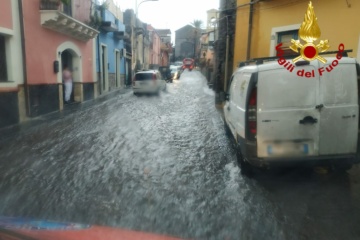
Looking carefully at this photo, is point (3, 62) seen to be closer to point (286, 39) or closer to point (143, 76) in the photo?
point (286, 39)

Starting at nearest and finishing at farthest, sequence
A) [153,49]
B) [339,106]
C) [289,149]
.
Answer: [339,106], [289,149], [153,49]

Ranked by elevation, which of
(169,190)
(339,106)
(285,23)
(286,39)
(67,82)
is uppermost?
(285,23)

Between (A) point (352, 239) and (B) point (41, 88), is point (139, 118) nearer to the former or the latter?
(B) point (41, 88)

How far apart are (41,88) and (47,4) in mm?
3030

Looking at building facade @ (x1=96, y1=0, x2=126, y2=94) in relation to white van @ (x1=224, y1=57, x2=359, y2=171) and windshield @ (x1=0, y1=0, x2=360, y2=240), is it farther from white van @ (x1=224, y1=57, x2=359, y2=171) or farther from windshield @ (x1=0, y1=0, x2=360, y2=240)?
white van @ (x1=224, y1=57, x2=359, y2=171)

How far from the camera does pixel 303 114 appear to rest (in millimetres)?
4383

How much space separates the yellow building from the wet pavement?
446cm

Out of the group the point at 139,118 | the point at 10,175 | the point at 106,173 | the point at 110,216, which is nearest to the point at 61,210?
the point at 110,216

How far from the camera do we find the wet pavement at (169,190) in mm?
3464

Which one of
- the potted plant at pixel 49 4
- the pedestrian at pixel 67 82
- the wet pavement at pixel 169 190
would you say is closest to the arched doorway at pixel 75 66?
the pedestrian at pixel 67 82

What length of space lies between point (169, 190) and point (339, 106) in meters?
2.69

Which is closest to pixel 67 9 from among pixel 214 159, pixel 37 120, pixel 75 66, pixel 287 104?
pixel 75 66

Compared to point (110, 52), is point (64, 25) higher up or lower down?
higher up

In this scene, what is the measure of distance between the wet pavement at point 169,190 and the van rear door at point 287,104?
853 mm
